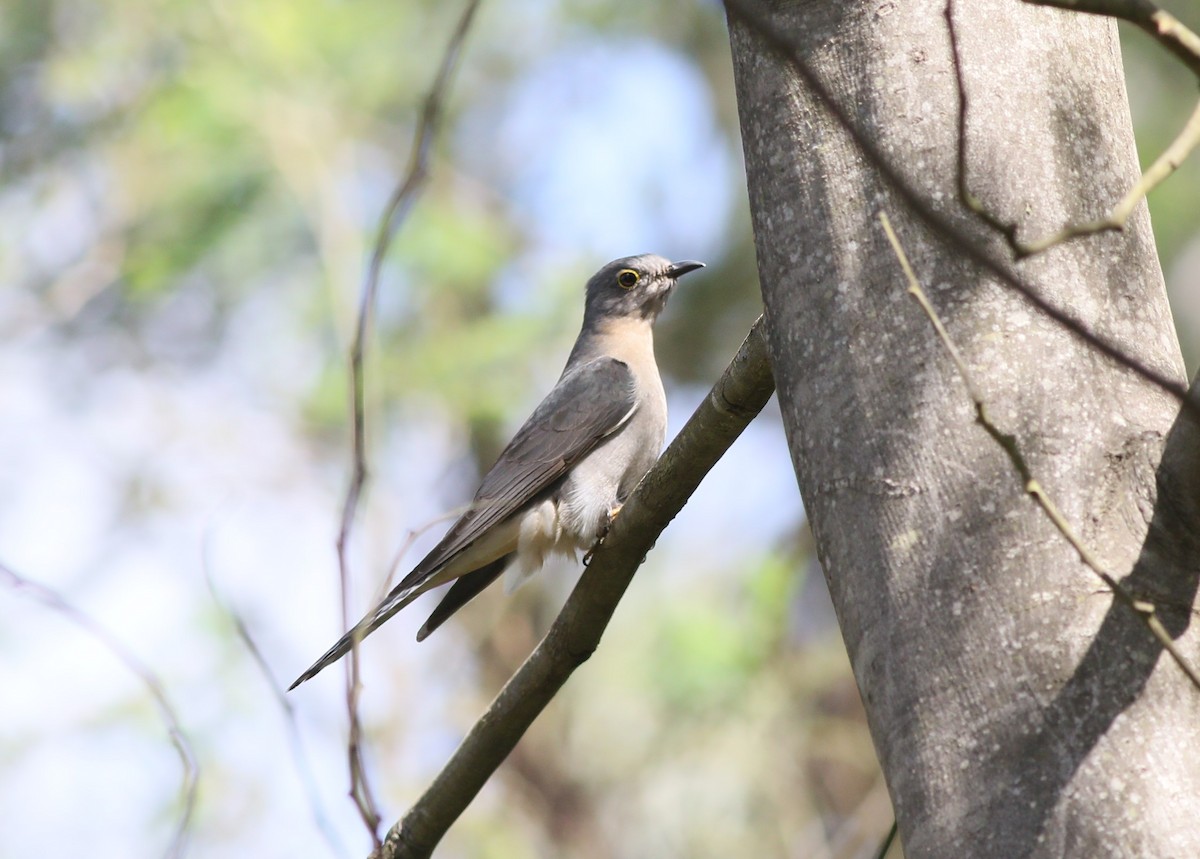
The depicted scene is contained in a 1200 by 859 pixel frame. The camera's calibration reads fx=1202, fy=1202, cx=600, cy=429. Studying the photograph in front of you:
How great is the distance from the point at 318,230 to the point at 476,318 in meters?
1.83

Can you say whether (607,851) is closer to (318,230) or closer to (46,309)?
(318,230)

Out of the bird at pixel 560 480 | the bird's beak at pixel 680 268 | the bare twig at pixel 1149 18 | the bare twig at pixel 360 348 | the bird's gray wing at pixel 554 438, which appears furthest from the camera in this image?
the bird's beak at pixel 680 268

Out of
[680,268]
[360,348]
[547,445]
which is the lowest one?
[547,445]

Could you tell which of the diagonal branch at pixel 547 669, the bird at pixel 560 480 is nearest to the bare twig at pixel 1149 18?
the diagonal branch at pixel 547 669

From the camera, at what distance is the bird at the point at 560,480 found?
489 cm

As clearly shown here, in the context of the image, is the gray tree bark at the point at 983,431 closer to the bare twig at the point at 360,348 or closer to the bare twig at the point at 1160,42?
the bare twig at the point at 1160,42

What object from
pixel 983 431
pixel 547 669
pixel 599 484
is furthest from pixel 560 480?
pixel 983 431

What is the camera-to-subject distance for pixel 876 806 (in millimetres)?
7527

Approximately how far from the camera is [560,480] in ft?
17.3

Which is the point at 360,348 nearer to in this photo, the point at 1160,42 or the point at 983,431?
the point at 983,431

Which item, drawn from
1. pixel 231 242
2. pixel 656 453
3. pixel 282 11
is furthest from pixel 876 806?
pixel 282 11

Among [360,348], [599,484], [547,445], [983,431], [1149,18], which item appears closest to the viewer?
[1149,18]

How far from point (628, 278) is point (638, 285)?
64 mm

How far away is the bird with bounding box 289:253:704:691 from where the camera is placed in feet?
16.1
